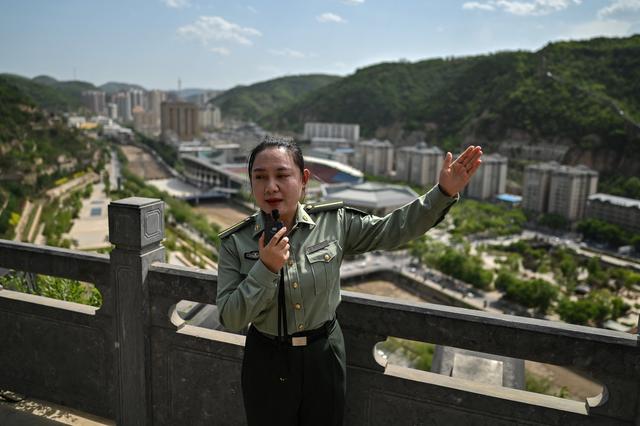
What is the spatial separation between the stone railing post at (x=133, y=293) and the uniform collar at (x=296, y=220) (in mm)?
841

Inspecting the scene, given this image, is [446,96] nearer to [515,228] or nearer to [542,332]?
[515,228]

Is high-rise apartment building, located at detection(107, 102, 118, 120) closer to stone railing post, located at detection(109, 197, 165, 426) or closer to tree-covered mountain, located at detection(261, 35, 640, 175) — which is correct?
tree-covered mountain, located at detection(261, 35, 640, 175)

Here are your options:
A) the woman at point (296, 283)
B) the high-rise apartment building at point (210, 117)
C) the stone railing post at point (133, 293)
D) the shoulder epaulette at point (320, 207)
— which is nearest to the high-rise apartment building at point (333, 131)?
the high-rise apartment building at point (210, 117)

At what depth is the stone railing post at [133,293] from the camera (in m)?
2.24

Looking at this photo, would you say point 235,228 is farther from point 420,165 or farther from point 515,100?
point 515,100

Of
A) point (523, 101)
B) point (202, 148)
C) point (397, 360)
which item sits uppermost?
point (523, 101)

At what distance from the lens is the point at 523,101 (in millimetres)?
52812

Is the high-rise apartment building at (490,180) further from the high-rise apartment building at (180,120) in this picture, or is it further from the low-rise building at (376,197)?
the high-rise apartment building at (180,120)

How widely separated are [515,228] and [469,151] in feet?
107

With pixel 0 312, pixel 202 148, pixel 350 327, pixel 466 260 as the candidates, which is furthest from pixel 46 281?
pixel 202 148

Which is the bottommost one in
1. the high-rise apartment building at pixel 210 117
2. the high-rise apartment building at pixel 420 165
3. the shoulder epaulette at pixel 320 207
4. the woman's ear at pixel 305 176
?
the high-rise apartment building at pixel 420 165

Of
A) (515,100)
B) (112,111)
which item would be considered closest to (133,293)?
(515,100)

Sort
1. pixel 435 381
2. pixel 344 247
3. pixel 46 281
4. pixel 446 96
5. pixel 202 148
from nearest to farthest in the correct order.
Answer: pixel 344 247 → pixel 435 381 → pixel 46 281 → pixel 202 148 → pixel 446 96

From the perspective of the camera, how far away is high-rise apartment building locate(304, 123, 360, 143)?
7419 cm
